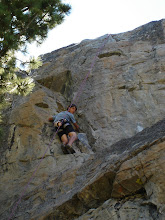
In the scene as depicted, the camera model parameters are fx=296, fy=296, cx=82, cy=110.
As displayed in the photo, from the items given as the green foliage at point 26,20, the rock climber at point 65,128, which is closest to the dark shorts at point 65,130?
the rock climber at point 65,128

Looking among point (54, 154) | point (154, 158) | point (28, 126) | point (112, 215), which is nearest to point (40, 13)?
point (28, 126)

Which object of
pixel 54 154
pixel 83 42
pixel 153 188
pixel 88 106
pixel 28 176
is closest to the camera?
pixel 153 188

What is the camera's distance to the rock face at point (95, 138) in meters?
4.68

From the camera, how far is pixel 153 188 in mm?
4367

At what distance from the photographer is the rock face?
15.4 feet

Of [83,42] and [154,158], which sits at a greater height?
[83,42]

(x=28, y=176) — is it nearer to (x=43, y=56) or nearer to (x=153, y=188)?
(x=153, y=188)

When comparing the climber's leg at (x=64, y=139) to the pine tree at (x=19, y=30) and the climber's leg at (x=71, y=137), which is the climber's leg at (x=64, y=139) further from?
the pine tree at (x=19, y=30)

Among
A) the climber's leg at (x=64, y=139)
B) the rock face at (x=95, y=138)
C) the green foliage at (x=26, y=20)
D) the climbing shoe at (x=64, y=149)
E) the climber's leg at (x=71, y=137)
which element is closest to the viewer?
the rock face at (x=95, y=138)

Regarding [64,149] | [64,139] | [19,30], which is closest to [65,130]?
[64,139]

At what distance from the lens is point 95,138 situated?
7.90m

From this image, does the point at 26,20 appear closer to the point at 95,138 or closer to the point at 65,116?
the point at 65,116

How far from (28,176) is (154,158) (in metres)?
3.16

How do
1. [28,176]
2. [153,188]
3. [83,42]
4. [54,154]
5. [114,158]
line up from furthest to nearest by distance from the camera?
[83,42]
[54,154]
[28,176]
[114,158]
[153,188]
